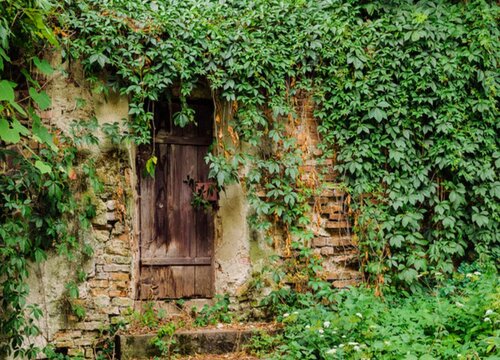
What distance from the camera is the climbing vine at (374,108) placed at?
5.23 m

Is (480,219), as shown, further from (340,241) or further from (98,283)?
(98,283)

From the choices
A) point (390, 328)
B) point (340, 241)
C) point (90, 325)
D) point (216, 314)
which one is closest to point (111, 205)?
point (90, 325)

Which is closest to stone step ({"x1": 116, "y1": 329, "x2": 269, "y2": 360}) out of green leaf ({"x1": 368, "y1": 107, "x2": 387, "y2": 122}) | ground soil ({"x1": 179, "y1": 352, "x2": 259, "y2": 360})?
ground soil ({"x1": 179, "y1": 352, "x2": 259, "y2": 360})

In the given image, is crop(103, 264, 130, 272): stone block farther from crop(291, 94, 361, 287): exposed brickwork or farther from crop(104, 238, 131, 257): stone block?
crop(291, 94, 361, 287): exposed brickwork

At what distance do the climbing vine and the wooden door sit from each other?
0.34 meters

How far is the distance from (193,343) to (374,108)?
3.02 meters

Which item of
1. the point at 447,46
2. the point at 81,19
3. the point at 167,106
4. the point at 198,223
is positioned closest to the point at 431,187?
the point at 447,46

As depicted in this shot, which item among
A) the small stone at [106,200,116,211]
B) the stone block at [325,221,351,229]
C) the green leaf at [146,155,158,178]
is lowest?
the stone block at [325,221,351,229]

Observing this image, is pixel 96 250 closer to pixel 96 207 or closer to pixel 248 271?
pixel 96 207

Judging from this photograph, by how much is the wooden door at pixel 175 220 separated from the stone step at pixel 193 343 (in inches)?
27.1

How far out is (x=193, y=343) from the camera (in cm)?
464

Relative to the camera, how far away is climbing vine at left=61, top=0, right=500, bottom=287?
5234mm

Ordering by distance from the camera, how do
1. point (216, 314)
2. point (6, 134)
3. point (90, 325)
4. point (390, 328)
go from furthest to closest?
1. point (216, 314)
2. point (90, 325)
3. point (390, 328)
4. point (6, 134)

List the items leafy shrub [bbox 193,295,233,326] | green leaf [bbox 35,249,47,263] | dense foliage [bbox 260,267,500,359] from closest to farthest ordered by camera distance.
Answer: dense foliage [bbox 260,267,500,359] < green leaf [bbox 35,249,47,263] < leafy shrub [bbox 193,295,233,326]
